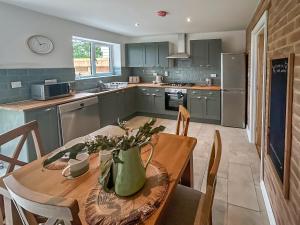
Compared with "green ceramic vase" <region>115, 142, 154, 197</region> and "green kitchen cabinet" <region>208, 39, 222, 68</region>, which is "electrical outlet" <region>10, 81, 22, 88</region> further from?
"green kitchen cabinet" <region>208, 39, 222, 68</region>

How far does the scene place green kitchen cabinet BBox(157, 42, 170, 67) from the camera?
5656mm

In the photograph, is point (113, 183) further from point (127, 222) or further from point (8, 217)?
point (8, 217)

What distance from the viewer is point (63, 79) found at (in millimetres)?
4113

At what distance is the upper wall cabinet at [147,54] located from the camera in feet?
18.8

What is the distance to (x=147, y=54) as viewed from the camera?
19.4 ft

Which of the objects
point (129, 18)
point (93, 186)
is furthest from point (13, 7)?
point (93, 186)

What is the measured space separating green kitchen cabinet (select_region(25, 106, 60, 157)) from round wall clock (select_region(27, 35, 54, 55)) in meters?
→ 1.07

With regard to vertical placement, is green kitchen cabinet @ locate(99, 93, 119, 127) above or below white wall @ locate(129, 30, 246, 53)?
below

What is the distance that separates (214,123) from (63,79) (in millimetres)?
3496

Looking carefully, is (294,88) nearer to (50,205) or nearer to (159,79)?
(50,205)

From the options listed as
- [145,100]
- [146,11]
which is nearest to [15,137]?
[146,11]

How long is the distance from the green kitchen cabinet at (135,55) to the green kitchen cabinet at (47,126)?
3.33m

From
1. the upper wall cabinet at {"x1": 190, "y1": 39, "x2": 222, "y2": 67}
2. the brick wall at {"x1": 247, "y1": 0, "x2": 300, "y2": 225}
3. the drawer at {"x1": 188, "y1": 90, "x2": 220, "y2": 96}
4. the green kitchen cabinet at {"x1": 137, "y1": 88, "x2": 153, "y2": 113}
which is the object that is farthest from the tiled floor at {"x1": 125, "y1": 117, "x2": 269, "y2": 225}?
the upper wall cabinet at {"x1": 190, "y1": 39, "x2": 222, "y2": 67}

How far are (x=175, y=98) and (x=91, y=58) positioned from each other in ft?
7.48
